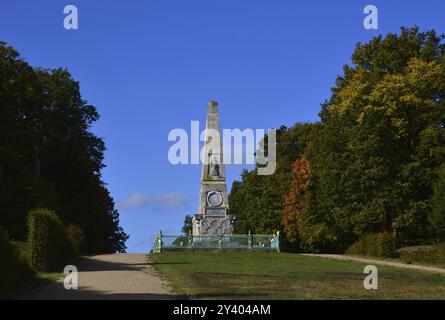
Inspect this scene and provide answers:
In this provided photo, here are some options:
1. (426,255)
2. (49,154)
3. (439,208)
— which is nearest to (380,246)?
(439,208)

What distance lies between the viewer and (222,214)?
53625 millimetres

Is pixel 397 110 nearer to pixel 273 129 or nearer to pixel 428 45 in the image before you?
pixel 428 45

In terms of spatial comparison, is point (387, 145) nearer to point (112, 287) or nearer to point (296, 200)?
point (296, 200)

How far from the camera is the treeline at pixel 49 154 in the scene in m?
45.6

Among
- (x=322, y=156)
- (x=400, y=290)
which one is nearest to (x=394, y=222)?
(x=322, y=156)

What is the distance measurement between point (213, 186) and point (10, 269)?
118 ft

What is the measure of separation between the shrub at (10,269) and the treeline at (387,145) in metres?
26.5

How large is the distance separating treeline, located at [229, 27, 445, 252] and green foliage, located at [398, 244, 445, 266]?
9.37 ft

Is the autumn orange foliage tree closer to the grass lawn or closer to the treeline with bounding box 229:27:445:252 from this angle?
the treeline with bounding box 229:27:445:252

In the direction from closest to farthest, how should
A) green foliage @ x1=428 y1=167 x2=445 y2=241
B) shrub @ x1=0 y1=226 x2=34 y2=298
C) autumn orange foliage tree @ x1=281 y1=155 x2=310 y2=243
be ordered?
1. shrub @ x1=0 y1=226 x2=34 y2=298
2. green foliage @ x1=428 y1=167 x2=445 y2=241
3. autumn orange foliage tree @ x1=281 y1=155 x2=310 y2=243

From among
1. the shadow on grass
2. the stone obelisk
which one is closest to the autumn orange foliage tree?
the stone obelisk

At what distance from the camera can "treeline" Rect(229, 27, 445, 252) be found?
149 feet

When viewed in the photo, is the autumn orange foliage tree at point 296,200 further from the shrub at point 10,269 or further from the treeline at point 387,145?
the shrub at point 10,269

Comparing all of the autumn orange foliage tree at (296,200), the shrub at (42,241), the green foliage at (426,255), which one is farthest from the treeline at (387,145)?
the shrub at (42,241)
